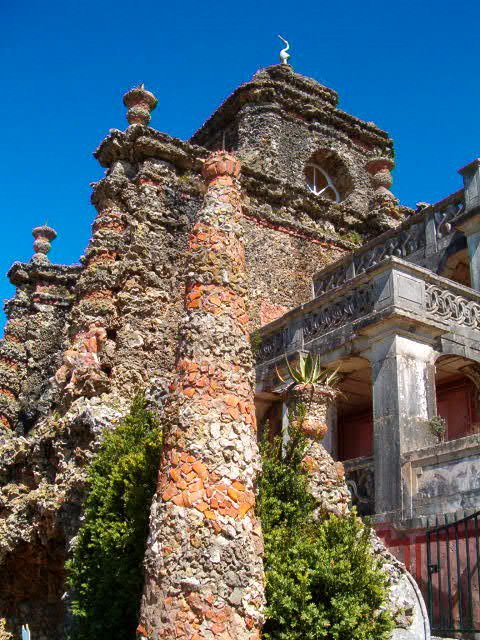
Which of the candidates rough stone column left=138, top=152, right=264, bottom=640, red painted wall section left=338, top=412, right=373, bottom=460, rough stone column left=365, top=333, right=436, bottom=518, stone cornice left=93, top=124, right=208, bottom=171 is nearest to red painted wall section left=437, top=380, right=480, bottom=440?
red painted wall section left=338, top=412, right=373, bottom=460

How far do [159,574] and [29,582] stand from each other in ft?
20.0

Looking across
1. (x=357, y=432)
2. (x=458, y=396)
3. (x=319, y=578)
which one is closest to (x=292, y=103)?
(x=357, y=432)

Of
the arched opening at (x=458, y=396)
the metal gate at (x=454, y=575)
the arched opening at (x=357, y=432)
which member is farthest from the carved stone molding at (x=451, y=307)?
the metal gate at (x=454, y=575)

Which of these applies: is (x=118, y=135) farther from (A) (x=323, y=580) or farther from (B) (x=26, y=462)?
(A) (x=323, y=580)

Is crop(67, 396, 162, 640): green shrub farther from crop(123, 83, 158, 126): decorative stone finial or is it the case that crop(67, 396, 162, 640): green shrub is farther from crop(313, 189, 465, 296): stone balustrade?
crop(123, 83, 158, 126): decorative stone finial

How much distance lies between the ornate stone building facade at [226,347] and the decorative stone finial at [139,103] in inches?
1.2

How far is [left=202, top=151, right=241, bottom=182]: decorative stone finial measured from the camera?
7371mm

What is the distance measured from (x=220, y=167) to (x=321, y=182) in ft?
44.1

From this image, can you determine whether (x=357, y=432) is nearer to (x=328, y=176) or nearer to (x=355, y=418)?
(x=355, y=418)

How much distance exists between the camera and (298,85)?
20.8 metres

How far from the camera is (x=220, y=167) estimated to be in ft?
24.2

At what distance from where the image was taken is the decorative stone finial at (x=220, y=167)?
737 cm

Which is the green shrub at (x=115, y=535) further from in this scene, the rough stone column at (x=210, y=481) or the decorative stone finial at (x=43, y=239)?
the decorative stone finial at (x=43, y=239)

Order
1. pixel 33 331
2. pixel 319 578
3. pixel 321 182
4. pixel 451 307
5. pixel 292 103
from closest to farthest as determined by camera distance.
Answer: pixel 319 578
pixel 451 307
pixel 33 331
pixel 292 103
pixel 321 182
